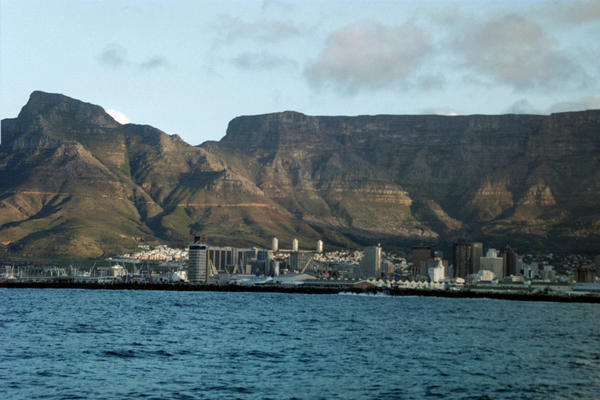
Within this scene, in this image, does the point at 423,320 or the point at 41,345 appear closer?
the point at 41,345

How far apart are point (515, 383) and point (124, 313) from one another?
87.7 m

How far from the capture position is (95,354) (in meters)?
83.9

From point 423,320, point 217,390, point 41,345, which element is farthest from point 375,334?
point 217,390

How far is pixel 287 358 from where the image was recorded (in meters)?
84.4

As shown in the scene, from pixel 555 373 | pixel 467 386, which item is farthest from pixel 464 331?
pixel 467 386

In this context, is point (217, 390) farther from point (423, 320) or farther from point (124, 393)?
point (423, 320)

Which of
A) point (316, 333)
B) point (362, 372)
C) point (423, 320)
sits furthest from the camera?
point (423, 320)

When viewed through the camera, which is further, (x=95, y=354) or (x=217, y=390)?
(x=95, y=354)

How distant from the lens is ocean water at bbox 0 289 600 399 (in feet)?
216

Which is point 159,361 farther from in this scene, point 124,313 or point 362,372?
point 124,313

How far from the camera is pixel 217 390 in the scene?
6512 centimetres

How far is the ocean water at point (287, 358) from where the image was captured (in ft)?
216

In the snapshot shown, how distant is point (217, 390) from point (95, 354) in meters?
22.9

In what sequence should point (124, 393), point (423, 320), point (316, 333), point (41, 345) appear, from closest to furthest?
point (124, 393), point (41, 345), point (316, 333), point (423, 320)
